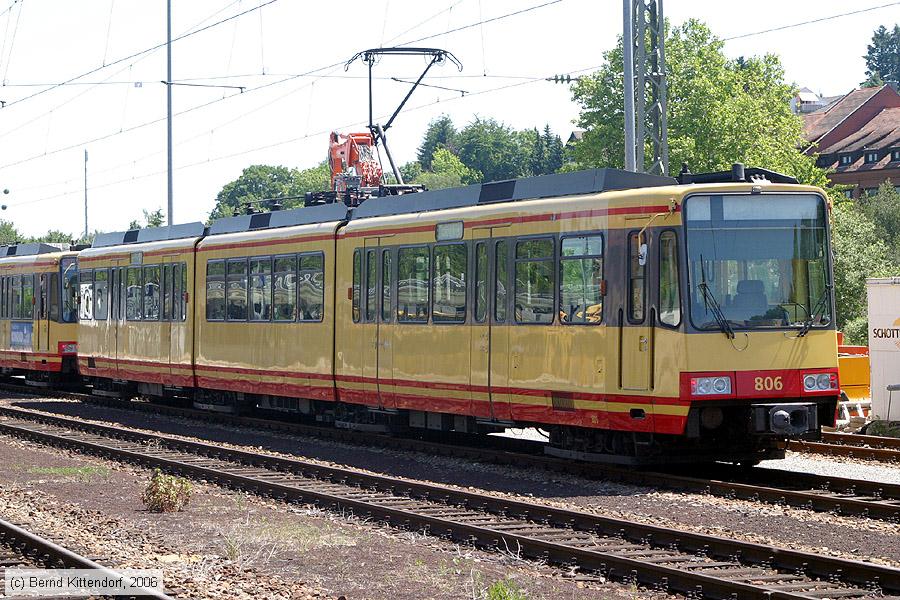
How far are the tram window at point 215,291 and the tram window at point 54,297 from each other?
28.6 feet

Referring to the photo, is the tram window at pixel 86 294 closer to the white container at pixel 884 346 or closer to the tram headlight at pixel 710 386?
the white container at pixel 884 346

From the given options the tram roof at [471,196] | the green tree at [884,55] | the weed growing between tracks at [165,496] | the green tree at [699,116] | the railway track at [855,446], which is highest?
the green tree at [884,55]

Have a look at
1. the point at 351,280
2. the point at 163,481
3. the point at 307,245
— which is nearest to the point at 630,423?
the point at 163,481

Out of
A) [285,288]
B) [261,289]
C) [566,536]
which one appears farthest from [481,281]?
[261,289]

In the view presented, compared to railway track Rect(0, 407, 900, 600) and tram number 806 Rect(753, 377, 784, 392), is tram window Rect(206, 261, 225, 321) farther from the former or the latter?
tram number 806 Rect(753, 377, 784, 392)

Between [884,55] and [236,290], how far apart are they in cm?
14301

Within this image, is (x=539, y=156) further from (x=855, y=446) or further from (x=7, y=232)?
(x=855, y=446)

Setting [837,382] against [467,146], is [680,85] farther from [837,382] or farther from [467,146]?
[467,146]

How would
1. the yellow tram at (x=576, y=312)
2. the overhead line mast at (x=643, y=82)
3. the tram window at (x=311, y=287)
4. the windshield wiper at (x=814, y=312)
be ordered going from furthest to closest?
the overhead line mast at (x=643, y=82) → the tram window at (x=311, y=287) → the windshield wiper at (x=814, y=312) → the yellow tram at (x=576, y=312)

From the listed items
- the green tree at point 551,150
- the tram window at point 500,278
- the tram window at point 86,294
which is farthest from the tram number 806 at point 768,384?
the green tree at point 551,150

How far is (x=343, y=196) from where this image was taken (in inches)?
833

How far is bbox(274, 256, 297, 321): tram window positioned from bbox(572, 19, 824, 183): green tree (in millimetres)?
41085

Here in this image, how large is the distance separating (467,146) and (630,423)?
176235 mm

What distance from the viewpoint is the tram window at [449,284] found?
1666 cm
